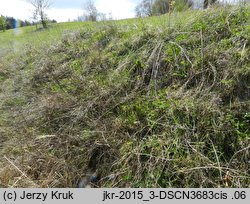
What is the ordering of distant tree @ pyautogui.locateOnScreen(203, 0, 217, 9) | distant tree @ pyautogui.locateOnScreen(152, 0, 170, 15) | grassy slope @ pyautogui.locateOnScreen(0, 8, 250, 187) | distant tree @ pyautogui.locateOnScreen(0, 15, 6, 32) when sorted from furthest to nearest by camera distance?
distant tree @ pyautogui.locateOnScreen(0, 15, 6, 32) < distant tree @ pyautogui.locateOnScreen(152, 0, 170, 15) < distant tree @ pyautogui.locateOnScreen(203, 0, 217, 9) < grassy slope @ pyautogui.locateOnScreen(0, 8, 250, 187)

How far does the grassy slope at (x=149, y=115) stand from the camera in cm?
216

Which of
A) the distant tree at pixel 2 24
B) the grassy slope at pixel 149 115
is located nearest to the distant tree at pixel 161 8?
the grassy slope at pixel 149 115

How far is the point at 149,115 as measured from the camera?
2652 millimetres

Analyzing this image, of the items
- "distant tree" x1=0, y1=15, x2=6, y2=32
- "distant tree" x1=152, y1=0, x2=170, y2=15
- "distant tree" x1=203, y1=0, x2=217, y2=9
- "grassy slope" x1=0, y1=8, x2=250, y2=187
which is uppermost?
"distant tree" x1=0, y1=15, x2=6, y2=32

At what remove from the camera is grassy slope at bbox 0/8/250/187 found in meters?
2.16

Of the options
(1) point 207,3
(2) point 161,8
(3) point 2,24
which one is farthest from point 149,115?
(3) point 2,24

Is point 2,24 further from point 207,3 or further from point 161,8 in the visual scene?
point 207,3

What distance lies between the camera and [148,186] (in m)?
2.05

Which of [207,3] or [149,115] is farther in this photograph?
[207,3]

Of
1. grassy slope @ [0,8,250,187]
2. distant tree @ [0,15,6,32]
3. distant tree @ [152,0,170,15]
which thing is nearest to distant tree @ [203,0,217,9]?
grassy slope @ [0,8,250,187]

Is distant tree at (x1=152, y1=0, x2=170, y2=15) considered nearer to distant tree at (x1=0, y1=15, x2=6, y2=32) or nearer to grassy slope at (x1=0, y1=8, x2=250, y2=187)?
grassy slope at (x1=0, y1=8, x2=250, y2=187)

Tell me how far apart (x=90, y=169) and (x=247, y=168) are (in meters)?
1.54

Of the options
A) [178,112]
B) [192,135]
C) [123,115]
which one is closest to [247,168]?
[192,135]

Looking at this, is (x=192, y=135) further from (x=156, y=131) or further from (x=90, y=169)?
(x=90, y=169)
